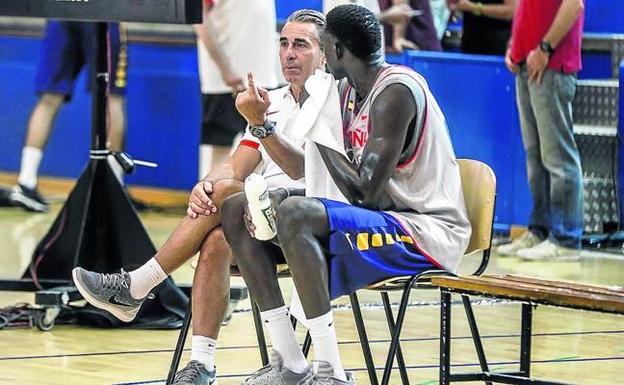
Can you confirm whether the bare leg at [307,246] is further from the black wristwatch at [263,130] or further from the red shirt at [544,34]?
Result: the red shirt at [544,34]

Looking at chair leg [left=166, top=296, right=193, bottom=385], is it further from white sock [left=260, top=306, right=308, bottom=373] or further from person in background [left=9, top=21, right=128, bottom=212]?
person in background [left=9, top=21, right=128, bottom=212]

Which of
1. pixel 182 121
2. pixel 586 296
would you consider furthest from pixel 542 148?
pixel 586 296

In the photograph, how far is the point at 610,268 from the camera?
340 inches

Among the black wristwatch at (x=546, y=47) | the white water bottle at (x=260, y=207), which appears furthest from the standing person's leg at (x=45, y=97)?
the white water bottle at (x=260, y=207)

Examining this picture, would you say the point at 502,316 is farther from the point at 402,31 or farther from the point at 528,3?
the point at 402,31

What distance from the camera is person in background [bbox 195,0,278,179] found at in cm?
864

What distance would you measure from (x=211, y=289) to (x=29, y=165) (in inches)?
216

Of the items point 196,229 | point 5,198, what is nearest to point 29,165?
point 5,198

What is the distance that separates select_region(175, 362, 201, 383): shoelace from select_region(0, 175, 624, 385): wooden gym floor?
32cm

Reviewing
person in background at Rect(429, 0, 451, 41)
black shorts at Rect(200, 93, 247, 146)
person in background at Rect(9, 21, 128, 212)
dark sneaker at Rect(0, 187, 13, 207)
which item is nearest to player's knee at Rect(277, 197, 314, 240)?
black shorts at Rect(200, 93, 247, 146)

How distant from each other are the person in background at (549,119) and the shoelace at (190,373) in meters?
4.07

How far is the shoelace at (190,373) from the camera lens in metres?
5.17

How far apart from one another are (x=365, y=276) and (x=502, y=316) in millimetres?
2572

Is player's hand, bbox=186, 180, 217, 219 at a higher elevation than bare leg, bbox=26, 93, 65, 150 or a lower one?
higher
